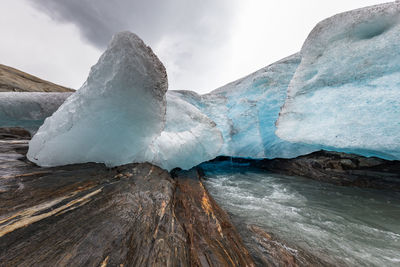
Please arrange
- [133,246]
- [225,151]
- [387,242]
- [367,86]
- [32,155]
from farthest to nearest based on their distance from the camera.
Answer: [225,151]
[367,86]
[32,155]
[387,242]
[133,246]

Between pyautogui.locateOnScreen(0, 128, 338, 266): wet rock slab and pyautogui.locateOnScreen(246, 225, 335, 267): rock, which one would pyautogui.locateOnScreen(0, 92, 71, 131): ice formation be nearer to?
pyautogui.locateOnScreen(0, 128, 338, 266): wet rock slab

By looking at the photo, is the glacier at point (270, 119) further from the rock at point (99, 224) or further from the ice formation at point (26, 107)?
the rock at point (99, 224)

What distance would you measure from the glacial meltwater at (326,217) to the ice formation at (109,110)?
224 cm

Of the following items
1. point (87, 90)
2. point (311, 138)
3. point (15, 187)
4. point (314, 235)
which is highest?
point (87, 90)

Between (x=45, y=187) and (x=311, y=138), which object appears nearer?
(x=45, y=187)

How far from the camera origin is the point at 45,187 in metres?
1.73

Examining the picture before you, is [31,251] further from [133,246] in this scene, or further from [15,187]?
[15,187]

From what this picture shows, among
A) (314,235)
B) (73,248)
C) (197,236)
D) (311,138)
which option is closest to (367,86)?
(311,138)

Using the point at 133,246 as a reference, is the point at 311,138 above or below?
above

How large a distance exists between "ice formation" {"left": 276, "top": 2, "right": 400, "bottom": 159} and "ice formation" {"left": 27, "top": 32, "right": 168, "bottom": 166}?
3.31 m

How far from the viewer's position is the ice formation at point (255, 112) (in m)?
5.44

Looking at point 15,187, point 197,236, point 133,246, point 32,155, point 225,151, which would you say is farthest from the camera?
point 225,151

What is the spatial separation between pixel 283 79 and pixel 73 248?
7277 mm

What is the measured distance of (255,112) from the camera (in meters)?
6.40
